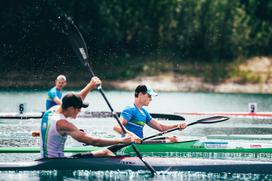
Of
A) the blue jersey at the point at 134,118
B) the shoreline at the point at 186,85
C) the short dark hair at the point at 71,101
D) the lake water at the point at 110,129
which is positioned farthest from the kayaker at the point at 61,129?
the shoreline at the point at 186,85

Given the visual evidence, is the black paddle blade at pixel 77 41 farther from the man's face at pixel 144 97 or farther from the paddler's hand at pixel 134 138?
the paddler's hand at pixel 134 138

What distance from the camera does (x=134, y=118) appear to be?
20.2 metres

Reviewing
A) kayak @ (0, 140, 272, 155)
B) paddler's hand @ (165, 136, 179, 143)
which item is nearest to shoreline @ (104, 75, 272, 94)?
kayak @ (0, 140, 272, 155)

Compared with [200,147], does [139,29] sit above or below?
above

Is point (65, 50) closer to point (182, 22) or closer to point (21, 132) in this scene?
point (182, 22)

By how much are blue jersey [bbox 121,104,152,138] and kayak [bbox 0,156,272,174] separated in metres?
2.01

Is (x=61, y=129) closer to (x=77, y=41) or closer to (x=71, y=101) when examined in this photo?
(x=71, y=101)

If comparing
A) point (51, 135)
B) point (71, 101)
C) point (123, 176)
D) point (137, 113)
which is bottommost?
point (123, 176)

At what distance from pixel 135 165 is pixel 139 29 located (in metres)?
65.2

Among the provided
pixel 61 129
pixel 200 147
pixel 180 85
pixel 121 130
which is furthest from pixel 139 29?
pixel 61 129

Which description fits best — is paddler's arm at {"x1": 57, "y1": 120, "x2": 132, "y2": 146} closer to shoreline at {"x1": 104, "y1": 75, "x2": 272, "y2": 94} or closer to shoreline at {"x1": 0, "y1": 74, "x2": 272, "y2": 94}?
shoreline at {"x1": 0, "y1": 74, "x2": 272, "y2": 94}

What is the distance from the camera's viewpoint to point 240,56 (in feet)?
258

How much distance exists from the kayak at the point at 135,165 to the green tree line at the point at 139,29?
162 feet

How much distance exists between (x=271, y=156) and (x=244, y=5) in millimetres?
66559
